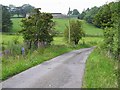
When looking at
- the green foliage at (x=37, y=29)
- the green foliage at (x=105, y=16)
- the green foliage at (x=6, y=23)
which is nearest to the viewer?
the green foliage at (x=105, y=16)

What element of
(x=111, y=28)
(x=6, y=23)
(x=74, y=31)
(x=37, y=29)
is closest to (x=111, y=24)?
(x=111, y=28)

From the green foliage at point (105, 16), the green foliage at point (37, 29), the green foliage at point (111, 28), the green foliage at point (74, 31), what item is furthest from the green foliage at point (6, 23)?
the green foliage at point (111, 28)

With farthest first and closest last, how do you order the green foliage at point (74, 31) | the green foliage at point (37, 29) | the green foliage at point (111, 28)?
the green foliage at point (74, 31) < the green foliage at point (37, 29) < the green foliage at point (111, 28)

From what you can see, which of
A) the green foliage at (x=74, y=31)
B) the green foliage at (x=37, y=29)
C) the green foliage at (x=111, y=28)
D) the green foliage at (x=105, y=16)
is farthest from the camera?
the green foliage at (x=74, y=31)

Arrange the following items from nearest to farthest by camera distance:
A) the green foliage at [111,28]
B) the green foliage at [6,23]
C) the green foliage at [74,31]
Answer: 1. the green foliage at [111,28]
2. the green foliage at [74,31]
3. the green foliage at [6,23]

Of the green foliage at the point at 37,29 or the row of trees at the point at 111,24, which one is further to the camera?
the green foliage at the point at 37,29

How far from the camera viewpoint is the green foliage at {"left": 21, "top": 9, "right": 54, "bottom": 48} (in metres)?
36.4

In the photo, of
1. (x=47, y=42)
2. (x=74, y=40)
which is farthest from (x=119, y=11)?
(x=74, y=40)

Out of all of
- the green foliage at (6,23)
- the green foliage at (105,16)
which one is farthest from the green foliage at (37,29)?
the green foliage at (6,23)

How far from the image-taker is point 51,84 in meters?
13.0

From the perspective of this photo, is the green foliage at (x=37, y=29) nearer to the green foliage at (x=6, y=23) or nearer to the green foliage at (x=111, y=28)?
the green foliage at (x=111, y=28)

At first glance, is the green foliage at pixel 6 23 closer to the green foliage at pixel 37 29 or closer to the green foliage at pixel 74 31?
the green foliage at pixel 74 31

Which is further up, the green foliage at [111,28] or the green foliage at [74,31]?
the green foliage at [111,28]

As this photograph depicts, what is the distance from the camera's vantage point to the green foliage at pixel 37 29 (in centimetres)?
3644
